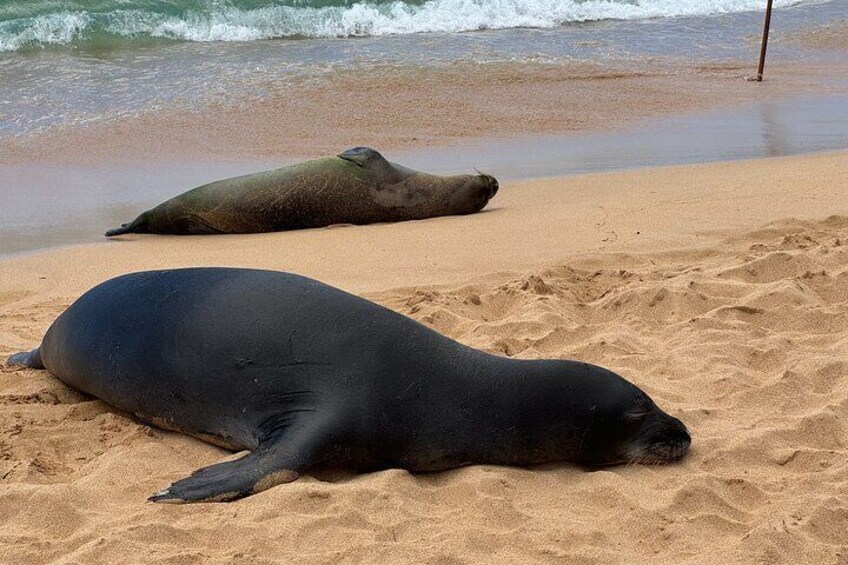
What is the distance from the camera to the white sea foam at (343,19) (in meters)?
16.7

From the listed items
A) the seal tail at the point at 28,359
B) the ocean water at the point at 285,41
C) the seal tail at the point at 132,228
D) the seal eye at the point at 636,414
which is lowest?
the seal tail at the point at 132,228

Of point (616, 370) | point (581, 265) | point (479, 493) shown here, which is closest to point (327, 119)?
point (581, 265)

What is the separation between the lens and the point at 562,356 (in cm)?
462

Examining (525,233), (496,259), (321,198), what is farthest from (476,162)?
(496,259)

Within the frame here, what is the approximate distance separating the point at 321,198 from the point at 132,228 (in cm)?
135

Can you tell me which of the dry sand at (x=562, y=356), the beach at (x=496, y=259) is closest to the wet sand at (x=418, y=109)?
the beach at (x=496, y=259)

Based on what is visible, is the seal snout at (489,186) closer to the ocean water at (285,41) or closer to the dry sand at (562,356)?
the dry sand at (562,356)

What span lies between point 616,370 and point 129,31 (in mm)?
14137

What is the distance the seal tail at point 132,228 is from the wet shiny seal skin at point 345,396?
3493 millimetres

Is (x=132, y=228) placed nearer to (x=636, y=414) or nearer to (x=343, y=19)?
(x=636, y=414)

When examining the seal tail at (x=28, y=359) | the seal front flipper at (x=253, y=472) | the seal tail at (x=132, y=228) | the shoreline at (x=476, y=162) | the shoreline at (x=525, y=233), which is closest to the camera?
the seal front flipper at (x=253, y=472)

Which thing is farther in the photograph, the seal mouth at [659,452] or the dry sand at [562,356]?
the seal mouth at [659,452]

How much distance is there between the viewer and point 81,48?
16125mm

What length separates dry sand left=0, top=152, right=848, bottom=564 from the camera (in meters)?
3.17
